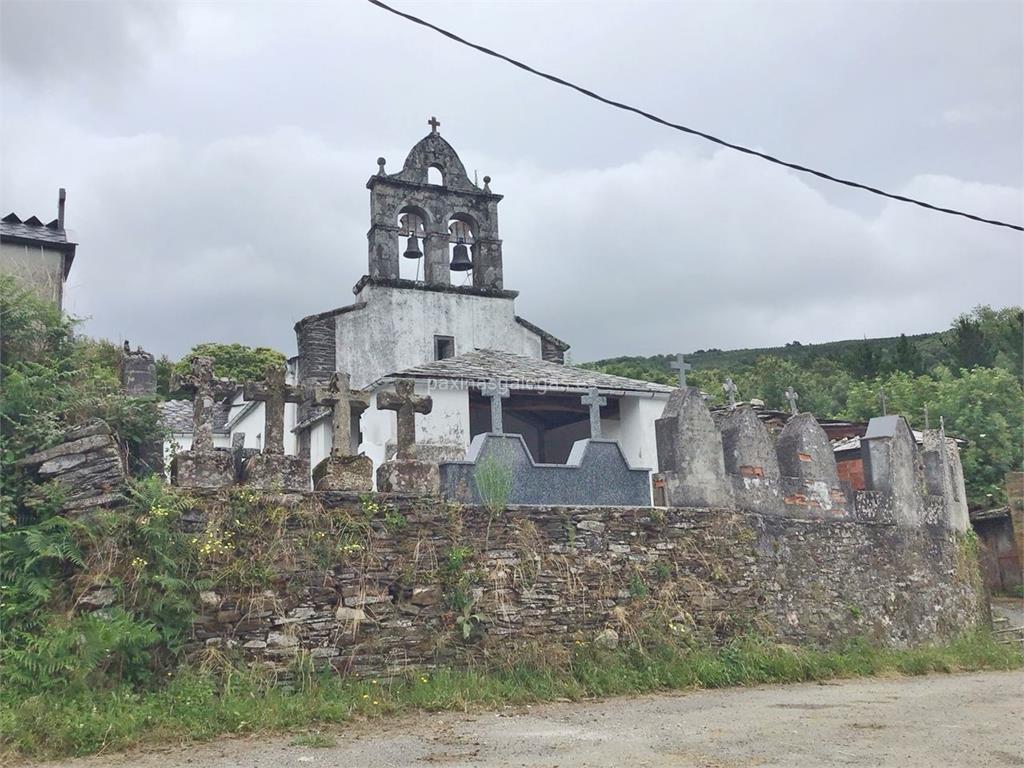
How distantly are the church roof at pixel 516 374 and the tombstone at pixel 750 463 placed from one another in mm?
4616

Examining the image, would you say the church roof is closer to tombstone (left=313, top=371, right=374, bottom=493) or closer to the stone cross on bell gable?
tombstone (left=313, top=371, right=374, bottom=493)

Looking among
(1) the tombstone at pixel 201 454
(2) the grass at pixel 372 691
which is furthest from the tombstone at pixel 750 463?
(1) the tombstone at pixel 201 454

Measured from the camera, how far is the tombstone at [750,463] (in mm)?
11664

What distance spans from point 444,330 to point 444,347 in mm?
381

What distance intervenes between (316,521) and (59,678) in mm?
2514

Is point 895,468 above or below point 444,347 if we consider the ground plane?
below

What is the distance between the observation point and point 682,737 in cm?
717

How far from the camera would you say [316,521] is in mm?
8703

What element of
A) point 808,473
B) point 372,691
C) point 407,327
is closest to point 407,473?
point 372,691

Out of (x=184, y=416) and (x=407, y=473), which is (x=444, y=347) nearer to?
(x=184, y=416)

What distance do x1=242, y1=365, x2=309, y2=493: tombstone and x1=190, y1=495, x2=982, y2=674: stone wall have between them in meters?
0.31

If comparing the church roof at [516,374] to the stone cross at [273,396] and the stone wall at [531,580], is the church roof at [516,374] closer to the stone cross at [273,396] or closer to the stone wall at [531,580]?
the stone wall at [531,580]

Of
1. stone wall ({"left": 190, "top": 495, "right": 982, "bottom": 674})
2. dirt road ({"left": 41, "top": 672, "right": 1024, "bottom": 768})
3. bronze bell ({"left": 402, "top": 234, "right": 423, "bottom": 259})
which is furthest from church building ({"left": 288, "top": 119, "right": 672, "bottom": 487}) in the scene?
dirt road ({"left": 41, "top": 672, "right": 1024, "bottom": 768})


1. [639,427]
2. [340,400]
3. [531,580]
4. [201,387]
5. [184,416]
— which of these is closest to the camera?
[201,387]
